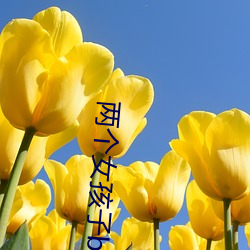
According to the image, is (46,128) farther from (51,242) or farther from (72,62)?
(51,242)

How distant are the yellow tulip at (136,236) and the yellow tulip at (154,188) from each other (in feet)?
0.66

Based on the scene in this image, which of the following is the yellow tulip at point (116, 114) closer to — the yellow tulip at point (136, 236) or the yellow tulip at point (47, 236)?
the yellow tulip at point (47, 236)

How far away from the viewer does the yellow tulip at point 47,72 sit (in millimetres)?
1082

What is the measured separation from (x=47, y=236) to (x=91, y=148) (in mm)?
604

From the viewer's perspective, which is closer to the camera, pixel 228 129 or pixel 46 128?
pixel 46 128

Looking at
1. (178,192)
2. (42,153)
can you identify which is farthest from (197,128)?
(42,153)

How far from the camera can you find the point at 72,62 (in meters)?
1.13

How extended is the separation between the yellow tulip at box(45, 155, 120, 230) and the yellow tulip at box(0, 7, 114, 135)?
28.0 inches

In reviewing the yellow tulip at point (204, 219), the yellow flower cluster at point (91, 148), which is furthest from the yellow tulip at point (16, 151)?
the yellow tulip at point (204, 219)

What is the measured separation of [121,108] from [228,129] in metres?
0.35

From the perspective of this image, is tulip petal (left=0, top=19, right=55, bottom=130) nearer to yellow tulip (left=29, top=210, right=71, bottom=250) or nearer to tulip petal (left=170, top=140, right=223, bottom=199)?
tulip petal (left=170, top=140, right=223, bottom=199)

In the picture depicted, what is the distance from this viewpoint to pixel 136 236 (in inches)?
86.8

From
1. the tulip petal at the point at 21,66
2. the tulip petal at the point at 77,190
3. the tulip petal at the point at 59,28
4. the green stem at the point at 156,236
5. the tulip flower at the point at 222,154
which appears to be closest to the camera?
the tulip petal at the point at 21,66

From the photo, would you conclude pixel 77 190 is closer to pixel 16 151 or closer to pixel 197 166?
pixel 197 166
